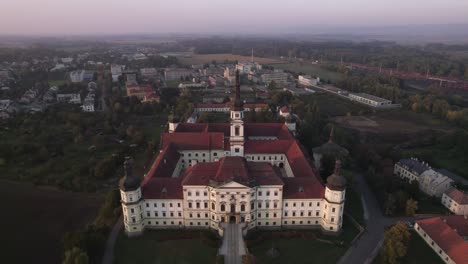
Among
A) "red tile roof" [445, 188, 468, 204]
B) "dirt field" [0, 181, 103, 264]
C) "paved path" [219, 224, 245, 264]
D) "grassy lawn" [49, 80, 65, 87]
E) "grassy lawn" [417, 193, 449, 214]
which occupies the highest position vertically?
"grassy lawn" [49, 80, 65, 87]

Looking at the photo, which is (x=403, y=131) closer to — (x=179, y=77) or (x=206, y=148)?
(x=206, y=148)

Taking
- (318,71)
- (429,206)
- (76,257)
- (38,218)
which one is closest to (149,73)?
(318,71)

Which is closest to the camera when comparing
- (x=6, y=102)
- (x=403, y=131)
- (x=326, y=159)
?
(x=326, y=159)

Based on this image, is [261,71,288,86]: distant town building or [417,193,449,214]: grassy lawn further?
[261,71,288,86]: distant town building

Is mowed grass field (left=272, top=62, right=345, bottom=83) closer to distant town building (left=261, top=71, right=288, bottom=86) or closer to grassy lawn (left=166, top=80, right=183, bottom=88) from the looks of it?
distant town building (left=261, top=71, right=288, bottom=86)

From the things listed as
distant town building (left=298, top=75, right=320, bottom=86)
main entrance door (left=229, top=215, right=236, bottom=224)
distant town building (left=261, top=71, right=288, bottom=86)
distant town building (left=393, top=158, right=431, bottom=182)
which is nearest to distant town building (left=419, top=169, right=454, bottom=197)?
distant town building (left=393, top=158, right=431, bottom=182)

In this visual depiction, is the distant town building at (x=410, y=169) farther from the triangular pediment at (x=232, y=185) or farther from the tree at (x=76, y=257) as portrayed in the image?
the tree at (x=76, y=257)

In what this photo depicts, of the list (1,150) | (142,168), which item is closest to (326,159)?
(142,168)
